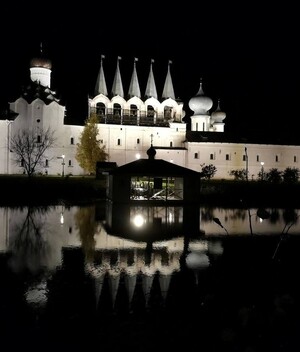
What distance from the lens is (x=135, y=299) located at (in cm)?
849

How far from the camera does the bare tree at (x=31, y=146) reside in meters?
47.6

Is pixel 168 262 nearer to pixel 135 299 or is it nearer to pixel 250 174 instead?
pixel 135 299

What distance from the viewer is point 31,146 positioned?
157ft

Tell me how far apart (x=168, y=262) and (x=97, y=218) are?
30.5 ft

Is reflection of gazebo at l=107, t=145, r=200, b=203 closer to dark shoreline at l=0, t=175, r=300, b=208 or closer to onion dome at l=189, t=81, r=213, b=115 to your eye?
dark shoreline at l=0, t=175, r=300, b=208

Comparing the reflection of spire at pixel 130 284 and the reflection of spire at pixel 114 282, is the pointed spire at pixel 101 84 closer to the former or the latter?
the reflection of spire at pixel 114 282

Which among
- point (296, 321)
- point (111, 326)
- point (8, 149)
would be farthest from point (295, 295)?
point (8, 149)

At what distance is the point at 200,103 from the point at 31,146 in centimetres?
2045

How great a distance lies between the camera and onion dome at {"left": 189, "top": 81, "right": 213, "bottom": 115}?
57.7 meters

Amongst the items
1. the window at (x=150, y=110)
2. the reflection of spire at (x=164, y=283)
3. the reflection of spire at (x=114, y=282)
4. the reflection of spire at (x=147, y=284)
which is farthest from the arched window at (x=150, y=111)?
the reflection of spire at (x=164, y=283)

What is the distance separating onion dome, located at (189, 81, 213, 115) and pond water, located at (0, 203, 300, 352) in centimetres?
4130

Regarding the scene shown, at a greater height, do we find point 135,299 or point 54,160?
point 54,160

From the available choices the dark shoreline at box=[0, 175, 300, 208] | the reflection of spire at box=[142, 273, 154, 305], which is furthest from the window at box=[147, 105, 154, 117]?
the reflection of spire at box=[142, 273, 154, 305]

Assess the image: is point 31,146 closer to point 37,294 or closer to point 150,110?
point 150,110
